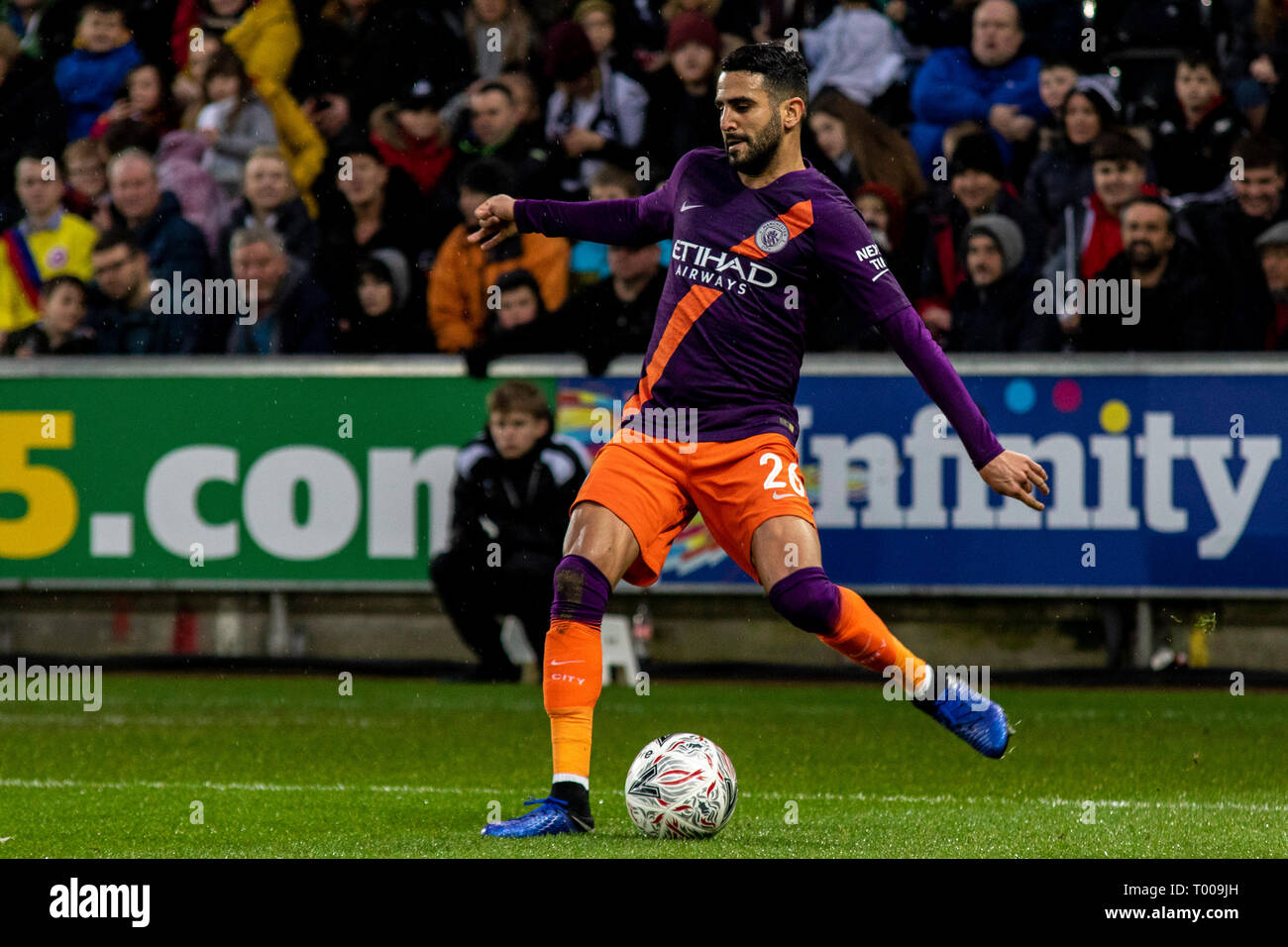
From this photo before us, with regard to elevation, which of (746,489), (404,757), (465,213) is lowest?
(404,757)

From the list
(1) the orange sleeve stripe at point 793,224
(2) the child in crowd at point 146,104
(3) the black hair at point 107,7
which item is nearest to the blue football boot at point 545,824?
(1) the orange sleeve stripe at point 793,224

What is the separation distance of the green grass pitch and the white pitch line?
0.02 meters

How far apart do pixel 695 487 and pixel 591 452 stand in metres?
5.28

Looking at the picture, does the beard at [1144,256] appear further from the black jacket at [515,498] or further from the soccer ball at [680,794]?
the soccer ball at [680,794]

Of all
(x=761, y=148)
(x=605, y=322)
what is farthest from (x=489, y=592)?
(x=761, y=148)

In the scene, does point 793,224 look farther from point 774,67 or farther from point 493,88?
point 493,88

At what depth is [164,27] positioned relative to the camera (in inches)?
539

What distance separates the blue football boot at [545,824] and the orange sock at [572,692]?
0.09 metres

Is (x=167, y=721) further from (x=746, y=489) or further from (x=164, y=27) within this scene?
(x=164, y=27)

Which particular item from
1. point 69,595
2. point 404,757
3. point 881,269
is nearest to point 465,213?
point 69,595

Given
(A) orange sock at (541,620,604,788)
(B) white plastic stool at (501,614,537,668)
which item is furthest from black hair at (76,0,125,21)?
(A) orange sock at (541,620,604,788)

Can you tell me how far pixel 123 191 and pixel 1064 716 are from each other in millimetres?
6733

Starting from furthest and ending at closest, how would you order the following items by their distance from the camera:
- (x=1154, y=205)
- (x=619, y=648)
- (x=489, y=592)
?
(x=619, y=648), (x=489, y=592), (x=1154, y=205)

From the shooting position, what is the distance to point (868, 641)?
5875mm
